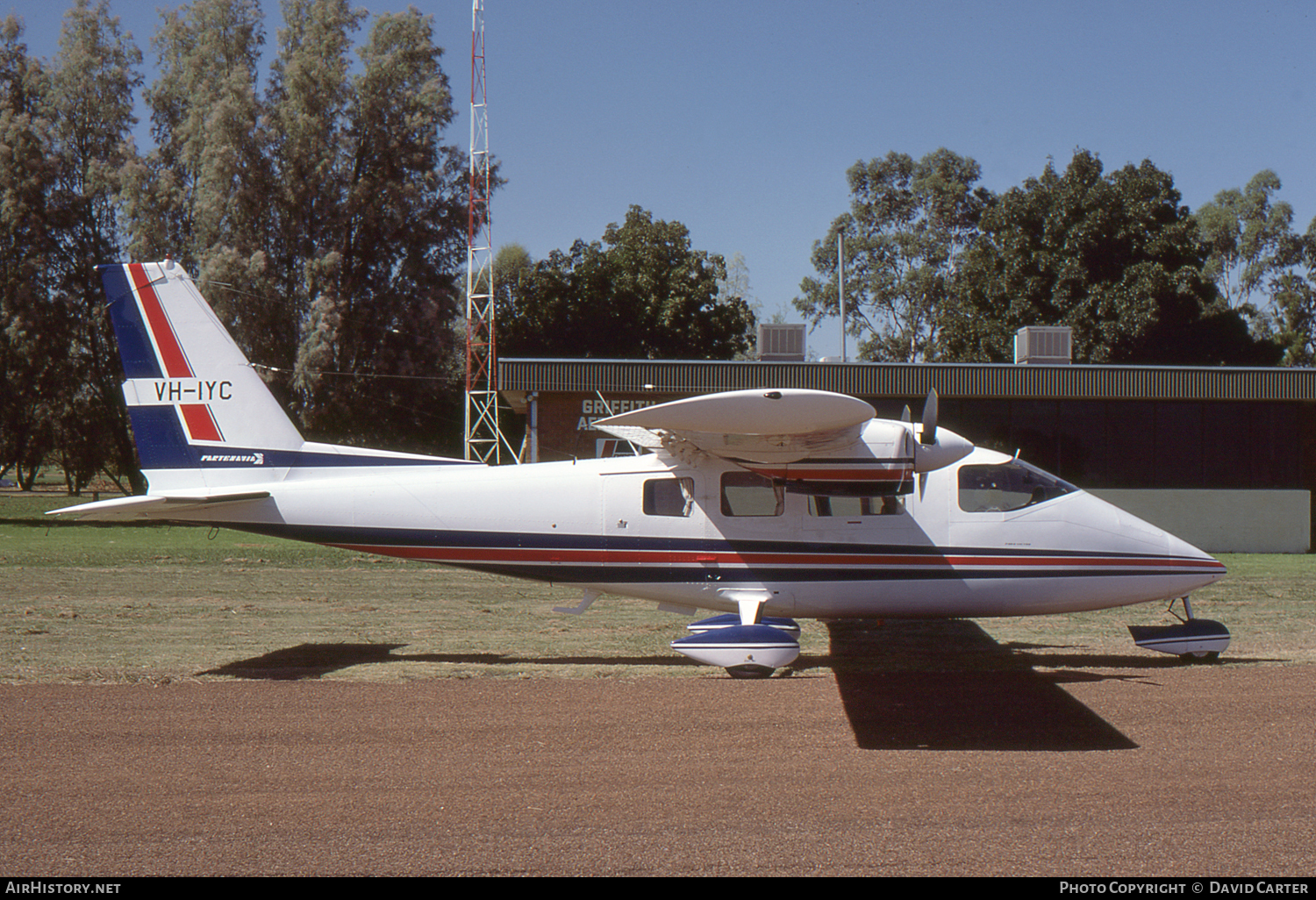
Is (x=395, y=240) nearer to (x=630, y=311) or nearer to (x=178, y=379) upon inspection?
(x=630, y=311)

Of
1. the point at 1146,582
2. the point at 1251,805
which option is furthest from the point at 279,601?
the point at 1251,805

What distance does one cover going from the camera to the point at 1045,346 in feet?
90.4

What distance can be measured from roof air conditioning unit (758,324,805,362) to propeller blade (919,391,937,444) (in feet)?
54.8

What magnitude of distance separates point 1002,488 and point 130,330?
975 cm

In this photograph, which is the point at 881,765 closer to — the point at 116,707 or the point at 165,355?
the point at 116,707

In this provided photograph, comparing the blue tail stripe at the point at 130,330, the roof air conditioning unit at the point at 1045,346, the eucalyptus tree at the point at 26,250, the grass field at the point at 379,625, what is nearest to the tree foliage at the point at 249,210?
the eucalyptus tree at the point at 26,250

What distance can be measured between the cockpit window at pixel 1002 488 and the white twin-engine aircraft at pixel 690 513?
0.07ft

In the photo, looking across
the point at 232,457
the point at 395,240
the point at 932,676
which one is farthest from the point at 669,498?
the point at 395,240

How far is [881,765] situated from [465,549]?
18.1 feet

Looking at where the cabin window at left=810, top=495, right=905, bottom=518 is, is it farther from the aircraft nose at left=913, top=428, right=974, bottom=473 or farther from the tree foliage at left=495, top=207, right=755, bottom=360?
the tree foliage at left=495, top=207, right=755, bottom=360

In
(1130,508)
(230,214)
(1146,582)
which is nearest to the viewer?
(1146,582)

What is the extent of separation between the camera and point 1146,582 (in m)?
10.6

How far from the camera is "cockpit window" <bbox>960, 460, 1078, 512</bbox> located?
35.1ft

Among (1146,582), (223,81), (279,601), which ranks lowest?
(279,601)
